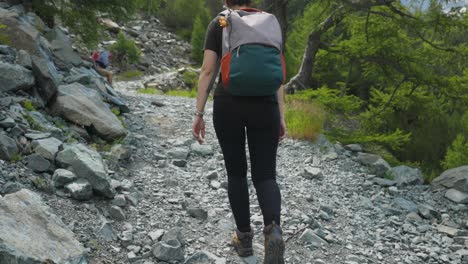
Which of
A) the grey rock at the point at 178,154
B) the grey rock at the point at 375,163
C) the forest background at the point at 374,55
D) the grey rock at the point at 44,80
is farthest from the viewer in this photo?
the forest background at the point at 374,55

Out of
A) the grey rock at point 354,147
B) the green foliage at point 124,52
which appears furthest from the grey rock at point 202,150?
the green foliage at point 124,52

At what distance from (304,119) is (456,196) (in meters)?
2.83

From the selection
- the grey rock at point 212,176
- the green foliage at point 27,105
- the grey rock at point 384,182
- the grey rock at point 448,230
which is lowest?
the grey rock at point 448,230

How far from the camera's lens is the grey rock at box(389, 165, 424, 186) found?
6652 millimetres

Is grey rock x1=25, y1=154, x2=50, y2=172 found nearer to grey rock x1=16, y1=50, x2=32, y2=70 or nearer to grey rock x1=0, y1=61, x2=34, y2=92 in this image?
grey rock x1=0, y1=61, x2=34, y2=92

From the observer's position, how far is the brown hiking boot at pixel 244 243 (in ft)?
11.8

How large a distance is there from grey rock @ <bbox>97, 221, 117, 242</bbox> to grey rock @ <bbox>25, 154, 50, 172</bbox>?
92 centimetres

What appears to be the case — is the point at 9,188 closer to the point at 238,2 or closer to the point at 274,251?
the point at 274,251

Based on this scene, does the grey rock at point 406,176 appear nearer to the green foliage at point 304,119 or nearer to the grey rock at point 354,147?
the grey rock at point 354,147

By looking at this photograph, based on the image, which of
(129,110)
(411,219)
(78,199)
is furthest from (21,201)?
(129,110)

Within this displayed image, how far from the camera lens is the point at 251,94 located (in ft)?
9.61

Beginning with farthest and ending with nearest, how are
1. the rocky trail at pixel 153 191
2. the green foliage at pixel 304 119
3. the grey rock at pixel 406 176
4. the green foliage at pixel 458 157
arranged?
the green foliage at pixel 458 157 → the green foliage at pixel 304 119 → the grey rock at pixel 406 176 → the rocky trail at pixel 153 191

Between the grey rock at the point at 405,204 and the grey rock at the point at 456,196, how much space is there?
31.5 inches

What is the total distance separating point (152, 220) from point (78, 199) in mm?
718
